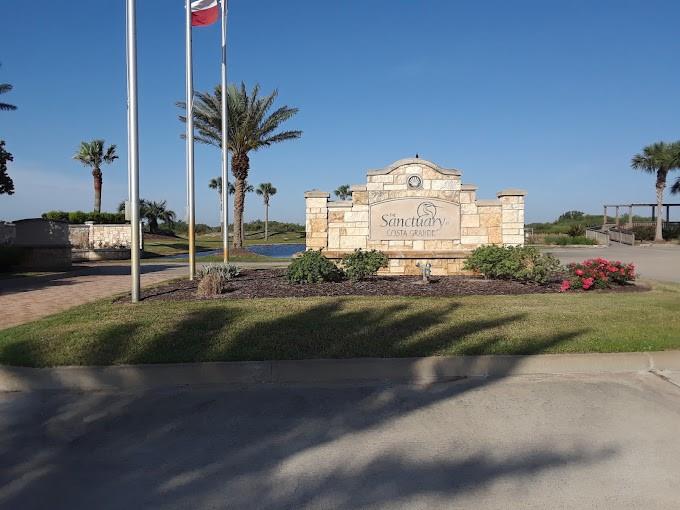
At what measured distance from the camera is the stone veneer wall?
50.3ft

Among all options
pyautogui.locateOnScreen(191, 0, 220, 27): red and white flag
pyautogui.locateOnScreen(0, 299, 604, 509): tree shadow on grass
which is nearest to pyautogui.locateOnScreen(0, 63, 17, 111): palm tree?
pyautogui.locateOnScreen(191, 0, 220, 27): red and white flag

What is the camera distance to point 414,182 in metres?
15.3

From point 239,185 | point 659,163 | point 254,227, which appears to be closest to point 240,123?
point 239,185

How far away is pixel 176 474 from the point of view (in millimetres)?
3713

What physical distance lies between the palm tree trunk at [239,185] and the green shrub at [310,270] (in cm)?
1716

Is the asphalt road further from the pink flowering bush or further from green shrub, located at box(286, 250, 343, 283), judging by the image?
green shrub, located at box(286, 250, 343, 283)

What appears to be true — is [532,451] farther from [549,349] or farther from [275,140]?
[275,140]

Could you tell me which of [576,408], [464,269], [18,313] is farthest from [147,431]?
[464,269]

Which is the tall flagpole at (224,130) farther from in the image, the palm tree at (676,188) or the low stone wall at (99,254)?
the palm tree at (676,188)

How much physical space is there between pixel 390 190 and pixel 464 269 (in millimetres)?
2883

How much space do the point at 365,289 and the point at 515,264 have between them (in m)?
3.59

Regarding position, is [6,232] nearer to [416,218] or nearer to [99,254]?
[99,254]

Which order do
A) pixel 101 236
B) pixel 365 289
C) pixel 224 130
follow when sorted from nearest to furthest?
pixel 365 289
pixel 224 130
pixel 101 236

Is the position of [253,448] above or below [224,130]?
Result: below
